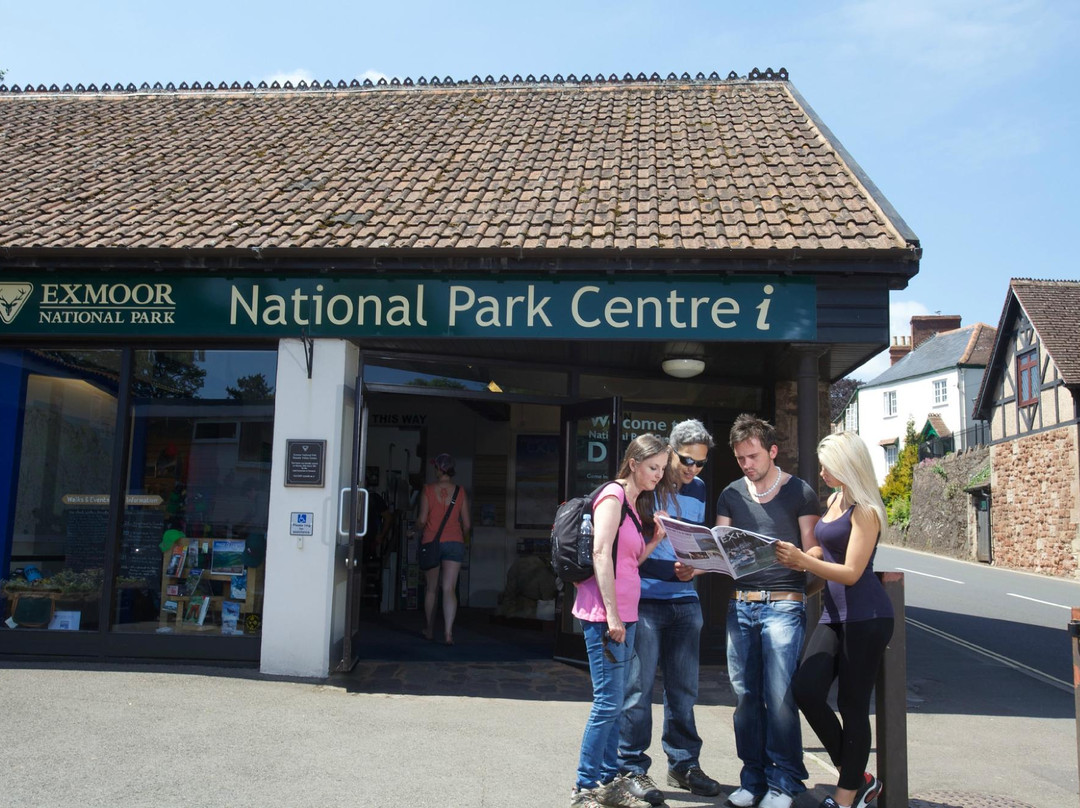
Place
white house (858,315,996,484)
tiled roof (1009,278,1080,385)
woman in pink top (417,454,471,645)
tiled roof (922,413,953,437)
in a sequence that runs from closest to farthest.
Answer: woman in pink top (417,454,471,645) < tiled roof (1009,278,1080,385) < white house (858,315,996,484) < tiled roof (922,413,953,437)

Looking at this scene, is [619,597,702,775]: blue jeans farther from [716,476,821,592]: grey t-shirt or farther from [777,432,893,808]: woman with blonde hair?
[777,432,893,808]: woman with blonde hair

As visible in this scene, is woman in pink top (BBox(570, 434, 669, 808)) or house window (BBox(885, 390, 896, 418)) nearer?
woman in pink top (BBox(570, 434, 669, 808))

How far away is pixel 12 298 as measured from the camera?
7953 mm

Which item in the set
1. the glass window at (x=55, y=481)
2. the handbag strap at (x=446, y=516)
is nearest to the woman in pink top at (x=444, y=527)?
the handbag strap at (x=446, y=516)

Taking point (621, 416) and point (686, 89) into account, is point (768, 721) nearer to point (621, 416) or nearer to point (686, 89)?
point (621, 416)

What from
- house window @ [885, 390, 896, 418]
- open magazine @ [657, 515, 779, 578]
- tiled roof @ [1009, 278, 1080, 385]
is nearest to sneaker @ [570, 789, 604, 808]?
open magazine @ [657, 515, 779, 578]

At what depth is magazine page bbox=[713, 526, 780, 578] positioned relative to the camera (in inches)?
169

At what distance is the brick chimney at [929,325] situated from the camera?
151 feet

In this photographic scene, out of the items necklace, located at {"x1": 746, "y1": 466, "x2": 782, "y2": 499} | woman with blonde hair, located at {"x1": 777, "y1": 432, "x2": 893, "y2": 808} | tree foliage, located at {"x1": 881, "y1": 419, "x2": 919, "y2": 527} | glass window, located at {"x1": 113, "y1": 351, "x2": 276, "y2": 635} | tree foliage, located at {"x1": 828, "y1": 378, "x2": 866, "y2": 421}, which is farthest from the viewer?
tree foliage, located at {"x1": 828, "y1": 378, "x2": 866, "y2": 421}

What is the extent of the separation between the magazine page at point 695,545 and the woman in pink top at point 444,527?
4.81 m

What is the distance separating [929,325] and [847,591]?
46540mm

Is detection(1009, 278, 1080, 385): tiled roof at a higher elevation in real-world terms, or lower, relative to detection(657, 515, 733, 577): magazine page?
higher

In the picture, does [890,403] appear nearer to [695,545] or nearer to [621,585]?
[695,545]

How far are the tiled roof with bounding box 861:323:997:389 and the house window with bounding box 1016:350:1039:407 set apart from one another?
437 inches
